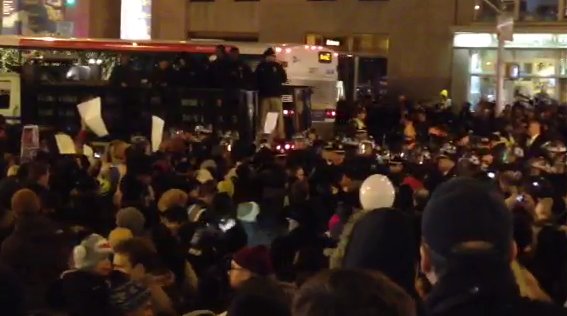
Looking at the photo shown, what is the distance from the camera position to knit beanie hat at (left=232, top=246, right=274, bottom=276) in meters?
6.60

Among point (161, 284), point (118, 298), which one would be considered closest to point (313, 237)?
point (161, 284)

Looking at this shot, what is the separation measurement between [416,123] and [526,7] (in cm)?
1178

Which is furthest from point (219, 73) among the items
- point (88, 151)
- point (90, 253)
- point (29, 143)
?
point (90, 253)

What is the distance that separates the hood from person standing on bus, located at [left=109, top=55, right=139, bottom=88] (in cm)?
1632

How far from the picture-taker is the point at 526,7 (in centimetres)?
3356

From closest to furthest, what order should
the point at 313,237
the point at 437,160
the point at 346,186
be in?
the point at 313,237, the point at 346,186, the point at 437,160

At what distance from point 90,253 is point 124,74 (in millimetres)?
15303

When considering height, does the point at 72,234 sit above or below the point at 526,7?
below

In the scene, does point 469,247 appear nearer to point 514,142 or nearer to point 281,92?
point 514,142

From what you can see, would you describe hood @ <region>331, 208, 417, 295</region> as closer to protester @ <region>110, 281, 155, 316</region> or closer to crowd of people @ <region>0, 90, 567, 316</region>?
crowd of people @ <region>0, 90, 567, 316</region>

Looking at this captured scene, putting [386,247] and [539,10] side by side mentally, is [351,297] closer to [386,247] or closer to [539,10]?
[386,247]

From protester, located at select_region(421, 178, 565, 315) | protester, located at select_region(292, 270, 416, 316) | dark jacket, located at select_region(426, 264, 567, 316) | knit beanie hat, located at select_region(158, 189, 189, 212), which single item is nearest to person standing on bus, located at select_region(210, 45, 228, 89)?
knit beanie hat, located at select_region(158, 189, 189, 212)

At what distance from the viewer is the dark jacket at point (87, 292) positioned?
18.9 feet

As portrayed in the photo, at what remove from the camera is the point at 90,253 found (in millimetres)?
7199
